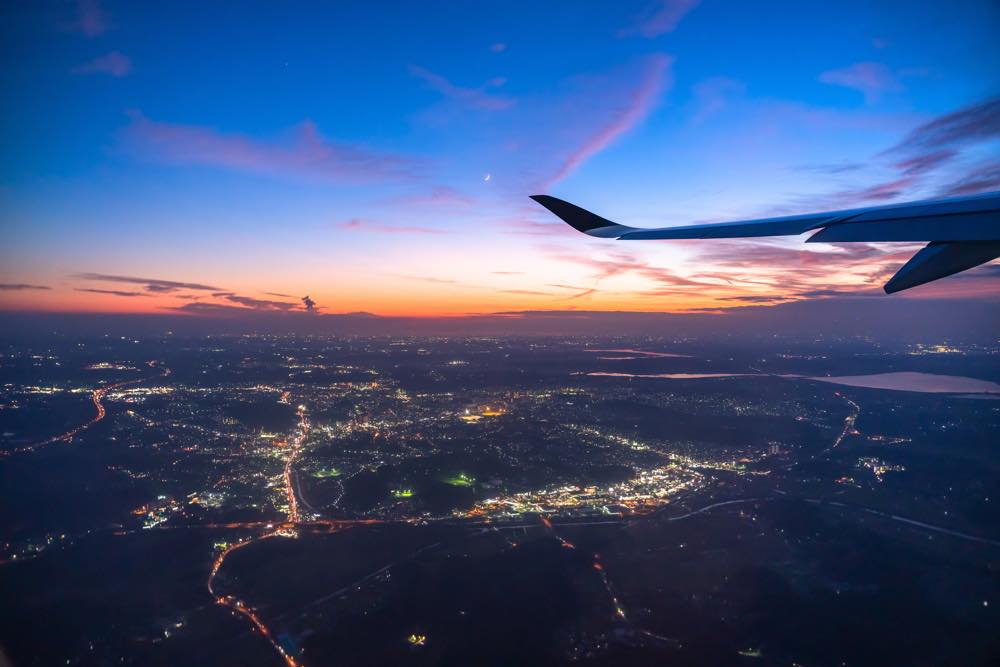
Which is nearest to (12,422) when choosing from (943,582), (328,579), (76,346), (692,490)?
(328,579)

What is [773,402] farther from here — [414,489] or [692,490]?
[414,489]

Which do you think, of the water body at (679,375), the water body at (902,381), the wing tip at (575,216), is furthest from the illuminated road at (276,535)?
the water body at (902,381)

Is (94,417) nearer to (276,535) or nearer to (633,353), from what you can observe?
(276,535)

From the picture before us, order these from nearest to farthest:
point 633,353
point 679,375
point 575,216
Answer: point 575,216
point 679,375
point 633,353

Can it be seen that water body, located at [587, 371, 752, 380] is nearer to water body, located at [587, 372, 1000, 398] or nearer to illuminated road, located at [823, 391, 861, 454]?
water body, located at [587, 372, 1000, 398]

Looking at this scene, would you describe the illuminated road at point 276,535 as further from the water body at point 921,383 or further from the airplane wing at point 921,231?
the water body at point 921,383

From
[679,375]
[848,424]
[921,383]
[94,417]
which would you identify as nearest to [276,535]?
[94,417]

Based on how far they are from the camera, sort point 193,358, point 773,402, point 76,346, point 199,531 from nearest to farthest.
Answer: point 199,531
point 773,402
point 193,358
point 76,346
